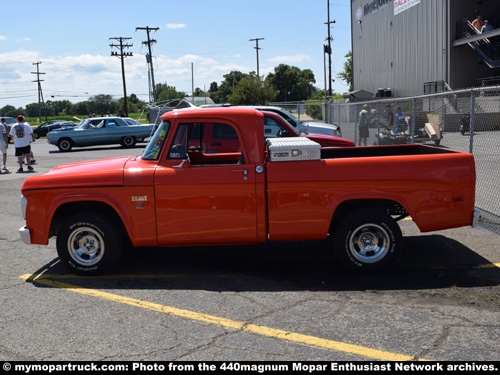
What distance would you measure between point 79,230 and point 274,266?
7.55 ft

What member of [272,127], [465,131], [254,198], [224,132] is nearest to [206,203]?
[254,198]

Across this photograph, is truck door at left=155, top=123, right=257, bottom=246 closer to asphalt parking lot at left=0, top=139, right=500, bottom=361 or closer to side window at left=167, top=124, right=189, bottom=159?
side window at left=167, top=124, right=189, bottom=159

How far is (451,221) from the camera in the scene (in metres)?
6.41

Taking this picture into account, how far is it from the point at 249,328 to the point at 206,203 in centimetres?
178

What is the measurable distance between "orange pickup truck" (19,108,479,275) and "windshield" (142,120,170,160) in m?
0.09

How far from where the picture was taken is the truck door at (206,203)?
6301 mm

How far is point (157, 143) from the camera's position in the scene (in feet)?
22.2

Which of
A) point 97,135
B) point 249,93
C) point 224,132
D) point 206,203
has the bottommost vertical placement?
point 206,203

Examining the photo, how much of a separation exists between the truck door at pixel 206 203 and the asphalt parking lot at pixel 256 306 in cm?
50

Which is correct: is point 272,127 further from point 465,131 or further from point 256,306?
point 256,306

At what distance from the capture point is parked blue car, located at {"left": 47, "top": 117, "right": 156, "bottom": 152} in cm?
2900

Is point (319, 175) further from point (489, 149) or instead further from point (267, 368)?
point (489, 149)

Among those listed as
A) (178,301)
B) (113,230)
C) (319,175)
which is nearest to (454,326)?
(319,175)

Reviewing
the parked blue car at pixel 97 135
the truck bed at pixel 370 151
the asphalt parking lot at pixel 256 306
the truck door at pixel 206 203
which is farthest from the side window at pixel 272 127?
the parked blue car at pixel 97 135
